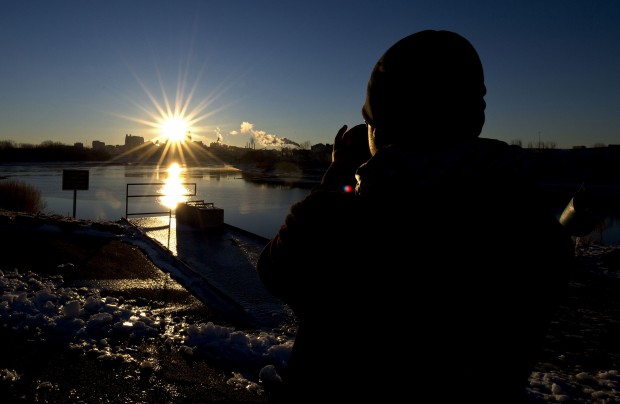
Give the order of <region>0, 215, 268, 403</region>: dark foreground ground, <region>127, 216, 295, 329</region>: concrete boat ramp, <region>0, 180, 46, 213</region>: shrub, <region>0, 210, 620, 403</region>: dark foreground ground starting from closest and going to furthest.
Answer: <region>0, 215, 268, 403</region>: dark foreground ground → <region>0, 210, 620, 403</region>: dark foreground ground → <region>127, 216, 295, 329</region>: concrete boat ramp → <region>0, 180, 46, 213</region>: shrub

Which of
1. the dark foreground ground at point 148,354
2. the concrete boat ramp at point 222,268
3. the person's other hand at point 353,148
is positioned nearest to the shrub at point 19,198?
the concrete boat ramp at point 222,268

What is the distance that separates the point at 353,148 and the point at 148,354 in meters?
3.97

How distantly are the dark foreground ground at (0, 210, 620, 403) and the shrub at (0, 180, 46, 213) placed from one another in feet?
41.1

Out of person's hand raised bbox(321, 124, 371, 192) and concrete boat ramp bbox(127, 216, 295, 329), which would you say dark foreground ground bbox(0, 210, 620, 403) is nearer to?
concrete boat ramp bbox(127, 216, 295, 329)

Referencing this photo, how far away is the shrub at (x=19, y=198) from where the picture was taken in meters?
20.4

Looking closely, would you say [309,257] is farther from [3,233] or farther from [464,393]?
[3,233]

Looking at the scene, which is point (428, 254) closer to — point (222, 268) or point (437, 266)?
point (437, 266)

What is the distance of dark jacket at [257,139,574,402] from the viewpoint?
1046 millimetres

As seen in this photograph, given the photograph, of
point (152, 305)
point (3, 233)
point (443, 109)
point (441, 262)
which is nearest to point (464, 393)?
point (441, 262)

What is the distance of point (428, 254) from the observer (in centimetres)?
106

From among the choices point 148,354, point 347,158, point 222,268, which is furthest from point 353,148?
point 222,268

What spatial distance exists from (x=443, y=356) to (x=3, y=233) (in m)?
10.6

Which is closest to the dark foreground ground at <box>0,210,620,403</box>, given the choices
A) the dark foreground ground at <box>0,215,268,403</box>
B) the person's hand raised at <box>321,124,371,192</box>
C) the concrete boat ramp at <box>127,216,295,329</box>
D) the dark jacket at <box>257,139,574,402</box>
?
the dark foreground ground at <box>0,215,268,403</box>

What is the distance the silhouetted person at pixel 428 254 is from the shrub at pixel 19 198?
2316 cm
